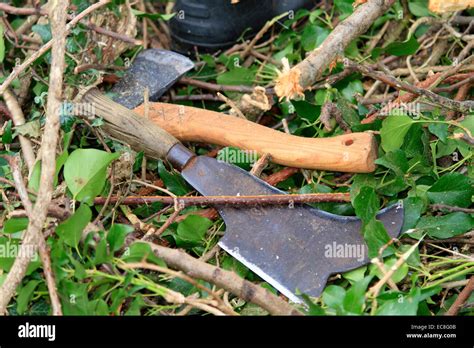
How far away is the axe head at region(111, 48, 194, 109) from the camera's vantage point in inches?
61.9

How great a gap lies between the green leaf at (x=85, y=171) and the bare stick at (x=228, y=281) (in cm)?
17

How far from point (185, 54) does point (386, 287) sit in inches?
31.2

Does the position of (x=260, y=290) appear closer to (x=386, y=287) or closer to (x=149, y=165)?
(x=386, y=287)

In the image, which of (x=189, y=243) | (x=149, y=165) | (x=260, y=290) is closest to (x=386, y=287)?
(x=260, y=290)

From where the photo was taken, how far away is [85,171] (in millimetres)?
1270

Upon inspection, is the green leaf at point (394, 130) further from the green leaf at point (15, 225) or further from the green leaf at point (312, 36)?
the green leaf at point (15, 225)

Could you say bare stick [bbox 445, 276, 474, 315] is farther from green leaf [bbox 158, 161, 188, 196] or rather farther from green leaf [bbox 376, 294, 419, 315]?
green leaf [bbox 158, 161, 188, 196]

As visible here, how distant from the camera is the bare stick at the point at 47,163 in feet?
3.74

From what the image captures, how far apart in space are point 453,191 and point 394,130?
145 mm

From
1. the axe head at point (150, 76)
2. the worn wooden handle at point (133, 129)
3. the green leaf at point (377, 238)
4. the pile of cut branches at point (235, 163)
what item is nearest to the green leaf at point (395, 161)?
the pile of cut branches at point (235, 163)

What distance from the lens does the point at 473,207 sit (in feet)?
4.47

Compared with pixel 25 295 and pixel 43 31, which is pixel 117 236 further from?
pixel 43 31

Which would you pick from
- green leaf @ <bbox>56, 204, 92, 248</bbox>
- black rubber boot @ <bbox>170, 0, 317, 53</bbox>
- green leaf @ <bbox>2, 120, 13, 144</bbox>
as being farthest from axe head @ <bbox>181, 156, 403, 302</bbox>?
black rubber boot @ <bbox>170, 0, 317, 53</bbox>

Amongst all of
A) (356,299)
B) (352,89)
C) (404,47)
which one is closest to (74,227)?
(356,299)
